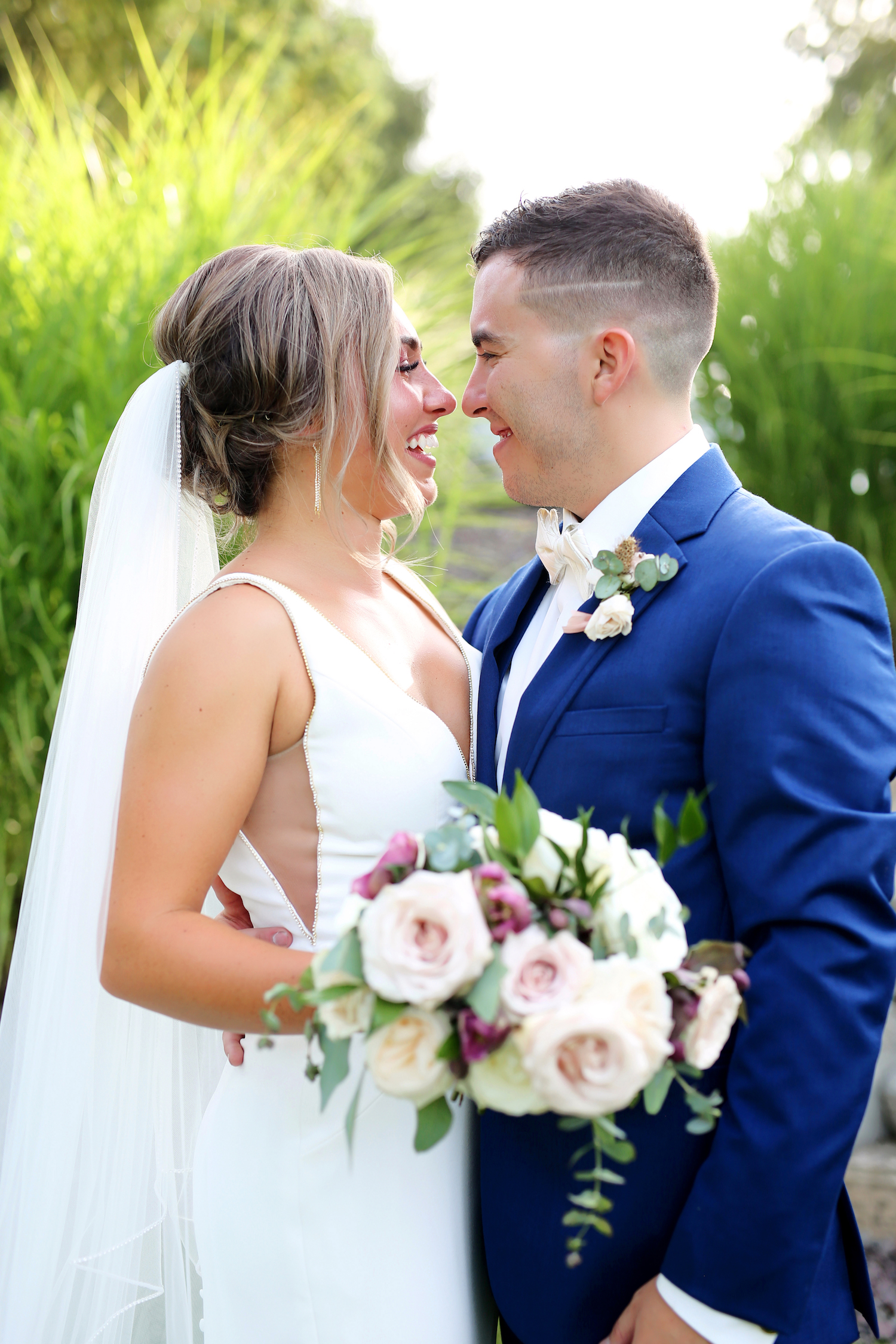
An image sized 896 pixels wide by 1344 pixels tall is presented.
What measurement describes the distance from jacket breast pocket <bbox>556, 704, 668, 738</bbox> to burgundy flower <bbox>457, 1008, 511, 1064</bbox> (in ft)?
2.28

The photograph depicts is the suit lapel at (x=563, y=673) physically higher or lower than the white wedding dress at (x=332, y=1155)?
higher

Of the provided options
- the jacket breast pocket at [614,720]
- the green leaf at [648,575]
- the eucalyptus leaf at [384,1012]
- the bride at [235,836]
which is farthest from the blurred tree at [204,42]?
the eucalyptus leaf at [384,1012]

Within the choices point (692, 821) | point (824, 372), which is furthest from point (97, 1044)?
point (824, 372)

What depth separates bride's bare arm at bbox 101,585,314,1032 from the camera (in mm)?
1792

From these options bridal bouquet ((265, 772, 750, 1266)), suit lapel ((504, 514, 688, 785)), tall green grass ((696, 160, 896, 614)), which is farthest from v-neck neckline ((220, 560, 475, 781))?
tall green grass ((696, 160, 896, 614))

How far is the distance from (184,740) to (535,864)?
0.79 meters

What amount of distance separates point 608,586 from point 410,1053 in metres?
0.97

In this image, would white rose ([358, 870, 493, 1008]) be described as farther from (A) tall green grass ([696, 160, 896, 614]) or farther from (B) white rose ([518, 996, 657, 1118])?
(A) tall green grass ([696, 160, 896, 614])

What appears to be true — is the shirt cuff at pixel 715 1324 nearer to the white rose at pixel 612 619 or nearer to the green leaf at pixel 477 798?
the green leaf at pixel 477 798

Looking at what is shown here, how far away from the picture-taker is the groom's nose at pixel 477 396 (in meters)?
2.34

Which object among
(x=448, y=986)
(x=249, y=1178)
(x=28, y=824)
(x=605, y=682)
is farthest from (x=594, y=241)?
(x=28, y=824)

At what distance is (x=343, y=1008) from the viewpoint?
124cm

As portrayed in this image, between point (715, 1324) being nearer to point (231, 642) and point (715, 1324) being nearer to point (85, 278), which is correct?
point (231, 642)

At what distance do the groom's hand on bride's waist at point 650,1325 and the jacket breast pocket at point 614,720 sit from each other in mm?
895
